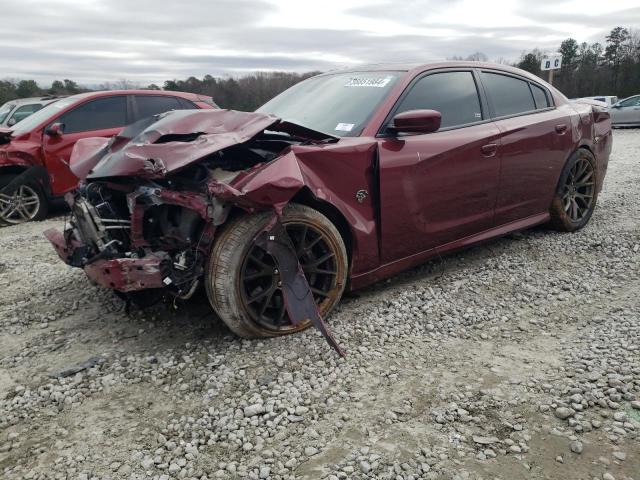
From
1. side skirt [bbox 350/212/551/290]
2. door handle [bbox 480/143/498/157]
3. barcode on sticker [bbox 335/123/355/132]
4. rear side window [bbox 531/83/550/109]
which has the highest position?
rear side window [bbox 531/83/550/109]

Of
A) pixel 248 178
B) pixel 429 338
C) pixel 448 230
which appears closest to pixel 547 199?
pixel 448 230

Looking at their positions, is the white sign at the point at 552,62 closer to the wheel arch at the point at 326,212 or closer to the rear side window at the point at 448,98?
the rear side window at the point at 448,98

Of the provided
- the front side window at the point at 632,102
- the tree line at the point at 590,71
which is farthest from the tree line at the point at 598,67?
the front side window at the point at 632,102

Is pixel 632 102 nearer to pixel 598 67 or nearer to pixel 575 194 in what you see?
pixel 575 194

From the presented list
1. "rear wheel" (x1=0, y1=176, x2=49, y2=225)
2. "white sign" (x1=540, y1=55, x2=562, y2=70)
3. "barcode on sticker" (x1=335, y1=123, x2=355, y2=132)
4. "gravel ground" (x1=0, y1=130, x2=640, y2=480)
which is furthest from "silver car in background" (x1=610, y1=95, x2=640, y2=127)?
"rear wheel" (x1=0, y1=176, x2=49, y2=225)

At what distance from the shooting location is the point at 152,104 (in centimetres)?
761

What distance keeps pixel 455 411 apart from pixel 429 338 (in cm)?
76

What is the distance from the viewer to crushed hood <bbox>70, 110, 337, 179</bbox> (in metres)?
2.88

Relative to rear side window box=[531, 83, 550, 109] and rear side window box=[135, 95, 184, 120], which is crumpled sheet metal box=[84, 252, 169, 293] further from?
rear side window box=[135, 95, 184, 120]

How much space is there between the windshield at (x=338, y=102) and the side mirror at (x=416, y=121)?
0.86 ft

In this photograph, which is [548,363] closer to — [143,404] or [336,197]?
[336,197]

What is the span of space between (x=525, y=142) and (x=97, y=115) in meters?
5.67

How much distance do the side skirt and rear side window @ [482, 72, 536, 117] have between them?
0.95m

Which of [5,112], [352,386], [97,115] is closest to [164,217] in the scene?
[352,386]
